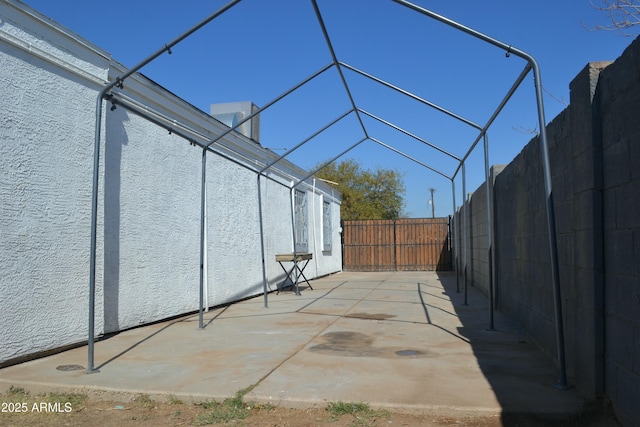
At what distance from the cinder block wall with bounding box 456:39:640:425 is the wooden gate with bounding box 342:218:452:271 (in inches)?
628

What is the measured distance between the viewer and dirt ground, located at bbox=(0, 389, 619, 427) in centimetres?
343

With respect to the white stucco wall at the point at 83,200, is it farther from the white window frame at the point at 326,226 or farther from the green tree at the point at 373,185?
the green tree at the point at 373,185

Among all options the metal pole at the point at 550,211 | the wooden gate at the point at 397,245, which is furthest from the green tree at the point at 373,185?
the metal pole at the point at 550,211

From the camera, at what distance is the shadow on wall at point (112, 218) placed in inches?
254

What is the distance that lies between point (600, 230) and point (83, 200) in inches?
208

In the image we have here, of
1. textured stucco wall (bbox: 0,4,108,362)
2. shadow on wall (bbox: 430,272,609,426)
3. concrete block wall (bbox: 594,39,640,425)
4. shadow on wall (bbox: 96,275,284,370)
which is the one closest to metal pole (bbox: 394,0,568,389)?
shadow on wall (bbox: 430,272,609,426)

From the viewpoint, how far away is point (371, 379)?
4.38 metres

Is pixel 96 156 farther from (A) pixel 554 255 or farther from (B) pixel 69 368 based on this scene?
(A) pixel 554 255

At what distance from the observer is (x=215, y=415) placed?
144 inches

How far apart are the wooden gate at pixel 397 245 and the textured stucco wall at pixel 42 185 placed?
645 inches

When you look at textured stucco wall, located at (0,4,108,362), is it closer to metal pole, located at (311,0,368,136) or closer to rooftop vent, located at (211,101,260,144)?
metal pole, located at (311,0,368,136)

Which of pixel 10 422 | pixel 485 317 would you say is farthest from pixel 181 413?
pixel 485 317

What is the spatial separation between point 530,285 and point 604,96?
3.23 m

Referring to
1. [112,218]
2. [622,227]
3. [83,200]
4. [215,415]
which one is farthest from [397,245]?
[622,227]
